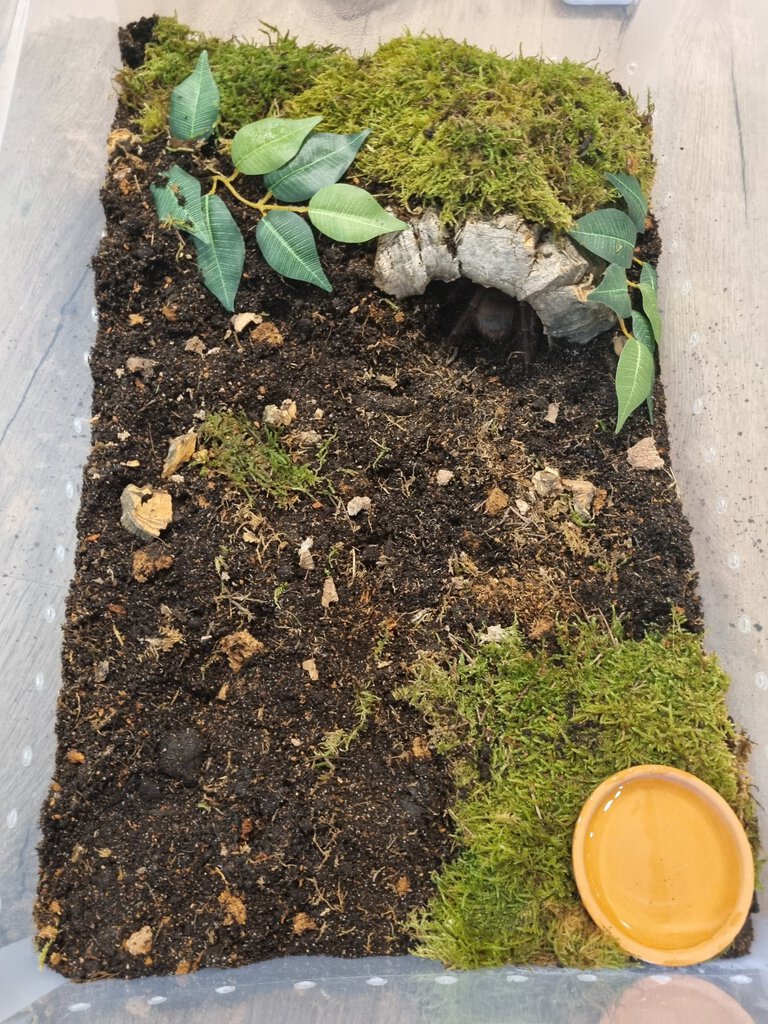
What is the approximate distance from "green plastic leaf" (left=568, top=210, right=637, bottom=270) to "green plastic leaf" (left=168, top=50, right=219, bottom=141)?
1034mm

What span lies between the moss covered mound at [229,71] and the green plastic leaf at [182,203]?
0.58ft

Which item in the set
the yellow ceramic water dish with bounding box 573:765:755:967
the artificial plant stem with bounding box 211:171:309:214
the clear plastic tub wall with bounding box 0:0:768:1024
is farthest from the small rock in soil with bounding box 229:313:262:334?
the yellow ceramic water dish with bounding box 573:765:755:967

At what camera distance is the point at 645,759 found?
1.78 meters

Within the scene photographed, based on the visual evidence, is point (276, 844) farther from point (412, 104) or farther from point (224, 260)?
point (412, 104)

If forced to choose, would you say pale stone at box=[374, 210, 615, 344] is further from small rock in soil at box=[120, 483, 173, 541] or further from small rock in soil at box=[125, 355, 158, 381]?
small rock in soil at box=[120, 483, 173, 541]

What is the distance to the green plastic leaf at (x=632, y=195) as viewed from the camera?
1911mm

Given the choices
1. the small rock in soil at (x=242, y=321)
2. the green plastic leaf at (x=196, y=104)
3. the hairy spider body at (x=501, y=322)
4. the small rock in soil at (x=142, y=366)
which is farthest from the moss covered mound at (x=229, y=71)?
the hairy spider body at (x=501, y=322)

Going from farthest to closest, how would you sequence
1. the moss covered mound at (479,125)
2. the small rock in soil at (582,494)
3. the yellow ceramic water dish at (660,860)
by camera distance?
the small rock in soil at (582,494)
the moss covered mound at (479,125)
the yellow ceramic water dish at (660,860)

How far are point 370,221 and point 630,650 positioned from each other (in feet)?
4.29

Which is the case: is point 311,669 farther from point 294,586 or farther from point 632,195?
point 632,195

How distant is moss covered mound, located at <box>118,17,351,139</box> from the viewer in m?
1.98

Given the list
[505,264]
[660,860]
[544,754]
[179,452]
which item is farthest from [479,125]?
[660,860]

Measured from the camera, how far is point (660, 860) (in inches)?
68.1

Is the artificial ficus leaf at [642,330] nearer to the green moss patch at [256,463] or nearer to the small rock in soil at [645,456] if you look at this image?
the small rock in soil at [645,456]
